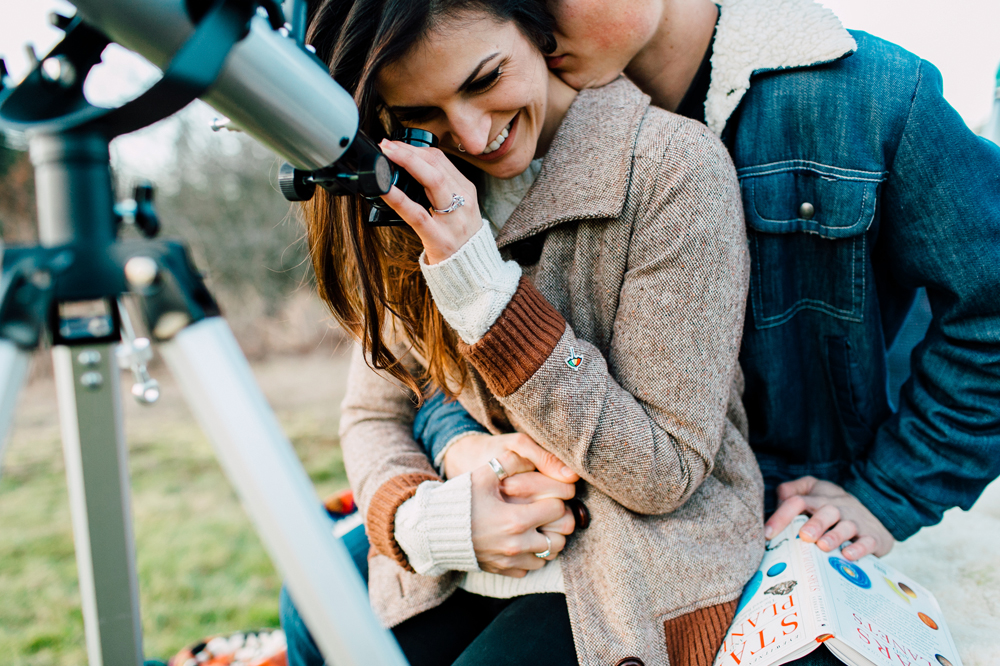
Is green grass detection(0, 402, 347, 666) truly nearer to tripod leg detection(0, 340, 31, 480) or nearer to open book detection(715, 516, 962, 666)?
open book detection(715, 516, 962, 666)

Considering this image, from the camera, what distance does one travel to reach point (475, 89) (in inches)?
39.9

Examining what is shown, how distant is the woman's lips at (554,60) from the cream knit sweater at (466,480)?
17cm

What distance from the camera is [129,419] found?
4.18m

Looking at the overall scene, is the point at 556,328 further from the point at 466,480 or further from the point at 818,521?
the point at 818,521

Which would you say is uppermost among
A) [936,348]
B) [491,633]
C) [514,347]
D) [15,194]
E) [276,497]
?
[276,497]

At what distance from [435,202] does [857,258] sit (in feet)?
2.63

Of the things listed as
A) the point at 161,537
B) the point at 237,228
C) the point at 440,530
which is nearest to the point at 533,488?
the point at 440,530

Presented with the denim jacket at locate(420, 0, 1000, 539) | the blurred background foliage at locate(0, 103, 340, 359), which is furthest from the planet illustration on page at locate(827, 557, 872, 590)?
the blurred background foliage at locate(0, 103, 340, 359)

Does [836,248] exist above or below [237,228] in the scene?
above

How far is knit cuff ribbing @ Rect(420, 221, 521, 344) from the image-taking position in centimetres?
91

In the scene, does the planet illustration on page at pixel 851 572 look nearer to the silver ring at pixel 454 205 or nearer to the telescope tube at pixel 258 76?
the silver ring at pixel 454 205

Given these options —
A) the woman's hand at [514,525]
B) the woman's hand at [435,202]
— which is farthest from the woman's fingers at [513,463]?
the woman's hand at [435,202]

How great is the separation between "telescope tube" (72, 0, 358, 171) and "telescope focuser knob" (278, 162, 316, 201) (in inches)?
3.2

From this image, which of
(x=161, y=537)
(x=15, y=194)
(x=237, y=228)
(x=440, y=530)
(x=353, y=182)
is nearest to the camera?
(x=353, y=182)
